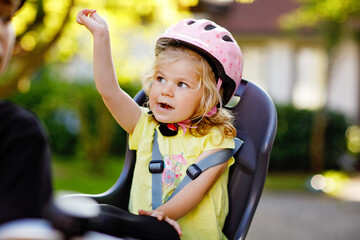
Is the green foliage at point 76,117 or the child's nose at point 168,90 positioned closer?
the child's nose at point 168,90

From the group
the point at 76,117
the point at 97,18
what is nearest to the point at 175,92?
the point at 97,18

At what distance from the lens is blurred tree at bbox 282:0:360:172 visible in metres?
8.30

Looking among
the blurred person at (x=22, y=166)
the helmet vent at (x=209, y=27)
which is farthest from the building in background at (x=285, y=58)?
the blurred person at (x=22, y=166)

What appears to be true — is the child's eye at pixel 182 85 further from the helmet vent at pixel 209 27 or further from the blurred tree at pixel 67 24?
the blurred tree at pixel 67 24

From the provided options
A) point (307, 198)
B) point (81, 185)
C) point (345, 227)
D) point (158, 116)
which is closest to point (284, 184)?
point (307, 198)

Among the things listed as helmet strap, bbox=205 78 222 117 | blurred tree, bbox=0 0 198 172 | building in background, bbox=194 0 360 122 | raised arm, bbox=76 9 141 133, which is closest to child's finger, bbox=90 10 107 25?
raised arm, bbox=76 9 141 133

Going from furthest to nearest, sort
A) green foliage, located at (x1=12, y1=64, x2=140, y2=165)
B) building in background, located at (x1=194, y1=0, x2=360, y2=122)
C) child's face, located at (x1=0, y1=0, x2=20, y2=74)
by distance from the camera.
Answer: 1. building in background, located at (x1=194, y1=0, x2=360, y2=122)
2. green foliage, located at (x1=12, y1=64, x2=140, y2=165)
3. child's face, located at (x1=0, y1=0, x2=20, y2=74)

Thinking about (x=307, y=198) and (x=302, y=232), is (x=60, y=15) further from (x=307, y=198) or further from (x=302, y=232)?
(x=307, y=198)

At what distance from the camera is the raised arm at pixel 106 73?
1.84 meters

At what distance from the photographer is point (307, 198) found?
24.9ft

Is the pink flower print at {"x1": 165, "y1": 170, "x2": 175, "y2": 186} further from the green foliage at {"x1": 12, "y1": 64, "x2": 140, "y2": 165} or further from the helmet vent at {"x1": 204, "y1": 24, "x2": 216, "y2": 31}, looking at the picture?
the green foliage at {"x1": 12, "y1": 64, "x2": 140, "y2": 165}

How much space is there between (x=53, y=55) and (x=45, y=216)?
7454mm

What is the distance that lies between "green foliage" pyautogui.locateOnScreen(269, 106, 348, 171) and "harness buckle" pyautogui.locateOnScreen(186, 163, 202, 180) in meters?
7.70

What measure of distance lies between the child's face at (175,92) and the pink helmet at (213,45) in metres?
0.08
